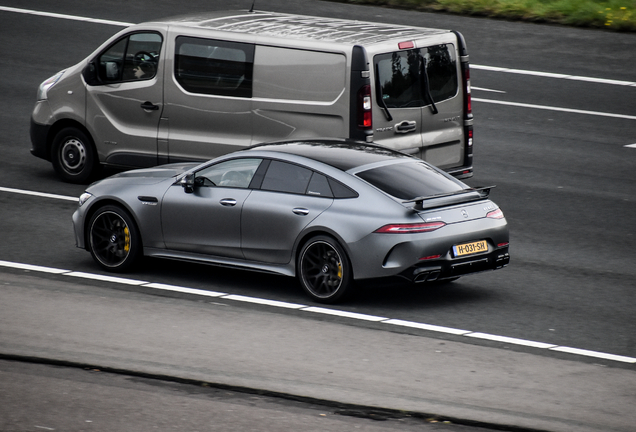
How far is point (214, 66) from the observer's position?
13930mm

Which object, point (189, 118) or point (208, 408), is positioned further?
point (189, 118)

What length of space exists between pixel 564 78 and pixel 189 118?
8754 mm

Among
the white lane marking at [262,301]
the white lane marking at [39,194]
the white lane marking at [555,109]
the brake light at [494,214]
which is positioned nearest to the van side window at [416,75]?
the brake light at [494,214]

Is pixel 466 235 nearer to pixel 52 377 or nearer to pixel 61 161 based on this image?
pixel 52 377

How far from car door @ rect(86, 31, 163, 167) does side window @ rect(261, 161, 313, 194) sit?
3705 millimetres

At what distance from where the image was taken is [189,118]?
46.5 ft

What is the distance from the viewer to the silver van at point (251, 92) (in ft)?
42.9

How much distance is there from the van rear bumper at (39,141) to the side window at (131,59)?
3.86 ft

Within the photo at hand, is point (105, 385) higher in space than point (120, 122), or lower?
lower

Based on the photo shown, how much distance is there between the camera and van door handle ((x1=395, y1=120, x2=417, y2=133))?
43.6 ft

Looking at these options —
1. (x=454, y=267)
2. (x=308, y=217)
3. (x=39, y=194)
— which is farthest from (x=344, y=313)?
(x=39, y=194)

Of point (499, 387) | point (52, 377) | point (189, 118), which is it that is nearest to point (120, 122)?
point (189, 118)

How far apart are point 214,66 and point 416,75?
2.43 metres

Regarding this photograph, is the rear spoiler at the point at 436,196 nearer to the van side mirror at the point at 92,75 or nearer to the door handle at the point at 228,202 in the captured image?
the door handle at the point at 228,202
